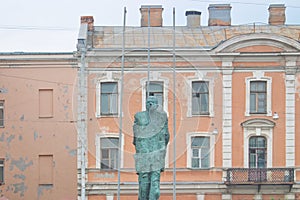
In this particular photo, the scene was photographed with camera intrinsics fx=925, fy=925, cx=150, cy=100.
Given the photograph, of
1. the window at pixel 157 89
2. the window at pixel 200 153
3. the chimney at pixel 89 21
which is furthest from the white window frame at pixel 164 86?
the chimney at pixel 89 21

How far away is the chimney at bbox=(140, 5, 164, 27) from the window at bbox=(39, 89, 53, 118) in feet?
18.2

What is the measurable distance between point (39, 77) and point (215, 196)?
9.74 metres

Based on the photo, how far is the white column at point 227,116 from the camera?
36.3 m

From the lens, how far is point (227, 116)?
3644 centimetres

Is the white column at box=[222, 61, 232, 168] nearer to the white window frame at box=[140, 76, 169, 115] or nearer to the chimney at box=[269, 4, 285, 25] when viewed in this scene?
the white window frame at box=[140, 76, 169, 115]

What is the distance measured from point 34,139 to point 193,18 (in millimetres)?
8917

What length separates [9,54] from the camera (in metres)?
40.2

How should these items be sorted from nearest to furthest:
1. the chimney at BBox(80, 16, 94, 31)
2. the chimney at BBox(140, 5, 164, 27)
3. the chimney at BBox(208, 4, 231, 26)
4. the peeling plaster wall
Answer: the chimney at BBox(80, 16, 94, 31) < the chimney at BBox(140, 5, 164, 27) < the chimney at BBox(208, 4, 231, 26) < the peeling plaster wall

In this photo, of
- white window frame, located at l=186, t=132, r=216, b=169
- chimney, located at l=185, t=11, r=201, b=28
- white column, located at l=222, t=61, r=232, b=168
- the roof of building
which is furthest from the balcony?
chimney, located at l=185, t=11, r=201, b=28

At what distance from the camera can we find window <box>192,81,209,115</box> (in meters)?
35.0

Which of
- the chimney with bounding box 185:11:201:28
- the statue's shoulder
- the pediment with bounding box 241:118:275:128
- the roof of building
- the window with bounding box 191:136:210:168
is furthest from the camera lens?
the chimney with bounding box 185:11:201:28

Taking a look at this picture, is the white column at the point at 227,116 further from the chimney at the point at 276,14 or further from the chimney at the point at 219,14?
the chimney at the point at 276,14

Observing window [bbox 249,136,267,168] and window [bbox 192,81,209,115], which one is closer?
window [bbox 192,81,209,115]

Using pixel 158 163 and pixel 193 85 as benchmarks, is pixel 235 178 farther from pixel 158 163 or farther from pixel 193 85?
pixel 158 163
